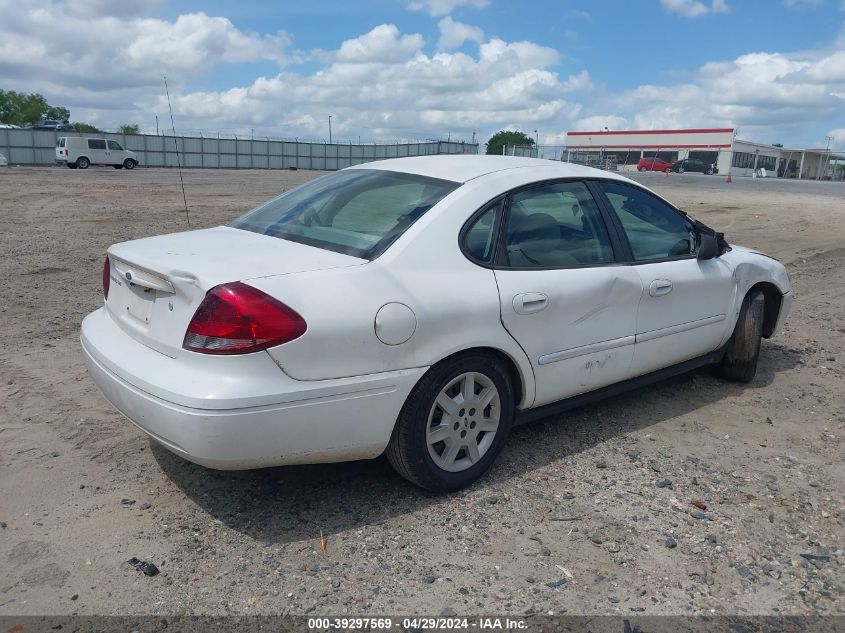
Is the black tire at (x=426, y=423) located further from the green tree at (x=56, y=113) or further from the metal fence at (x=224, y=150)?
the green tree at (x=56, y=113)

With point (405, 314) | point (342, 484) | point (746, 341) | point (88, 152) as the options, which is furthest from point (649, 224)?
point (88, 152)

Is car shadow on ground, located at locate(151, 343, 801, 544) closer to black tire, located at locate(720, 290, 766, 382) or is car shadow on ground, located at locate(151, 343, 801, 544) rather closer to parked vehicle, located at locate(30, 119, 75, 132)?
black tire, located at locate(720, 290, 766, 382)

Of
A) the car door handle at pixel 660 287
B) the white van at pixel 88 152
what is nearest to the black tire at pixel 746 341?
the car door handle at pixel 660 287

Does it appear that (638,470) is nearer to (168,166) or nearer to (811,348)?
(811,348)

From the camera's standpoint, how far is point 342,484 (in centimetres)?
361

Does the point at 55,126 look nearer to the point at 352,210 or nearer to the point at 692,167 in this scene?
the point at 692,167

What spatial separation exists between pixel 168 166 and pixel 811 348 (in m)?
48.2

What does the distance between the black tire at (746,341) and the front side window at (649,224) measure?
0.78 metres

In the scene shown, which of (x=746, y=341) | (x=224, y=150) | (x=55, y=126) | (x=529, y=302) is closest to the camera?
(x=529, y=302)

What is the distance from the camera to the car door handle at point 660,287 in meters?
4.22

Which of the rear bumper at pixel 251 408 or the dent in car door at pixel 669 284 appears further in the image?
the dent in car door at pixel 669 284

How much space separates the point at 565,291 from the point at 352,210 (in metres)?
1.19

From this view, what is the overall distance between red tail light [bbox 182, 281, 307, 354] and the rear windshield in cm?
55

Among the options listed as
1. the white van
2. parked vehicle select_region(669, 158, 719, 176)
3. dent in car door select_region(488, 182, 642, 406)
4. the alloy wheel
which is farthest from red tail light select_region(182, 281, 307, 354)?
parked vehicle select_region(669, 158, 719, 176)
